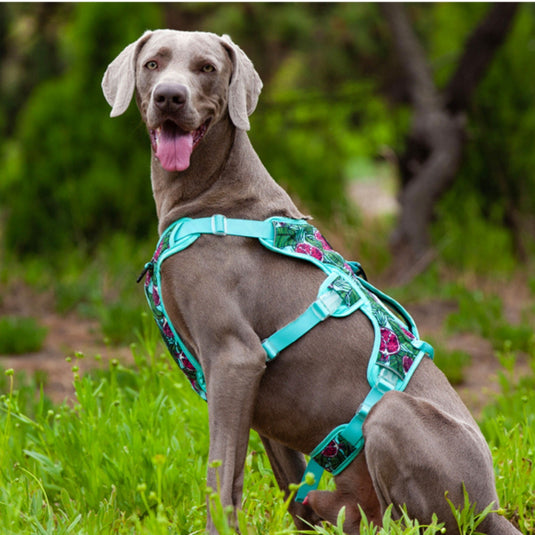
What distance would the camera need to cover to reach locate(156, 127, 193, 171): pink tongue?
2.61 m

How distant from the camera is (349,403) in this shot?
2.62 meters

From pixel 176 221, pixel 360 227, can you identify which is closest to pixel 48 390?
pixel 176 221

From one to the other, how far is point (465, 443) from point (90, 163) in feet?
18.6

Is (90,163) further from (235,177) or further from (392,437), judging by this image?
(392,437)

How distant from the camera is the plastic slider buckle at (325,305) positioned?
8.66 feet

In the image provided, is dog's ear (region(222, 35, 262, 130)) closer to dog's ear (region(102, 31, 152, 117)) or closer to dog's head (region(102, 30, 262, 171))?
dog's head (region(102, 30, 262, 171))

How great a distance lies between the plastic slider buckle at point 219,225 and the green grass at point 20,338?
132 inches

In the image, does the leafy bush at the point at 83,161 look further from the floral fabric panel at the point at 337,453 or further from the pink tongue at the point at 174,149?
the floral fabric panel at the point at 337,453

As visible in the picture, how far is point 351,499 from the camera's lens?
2.72 metres

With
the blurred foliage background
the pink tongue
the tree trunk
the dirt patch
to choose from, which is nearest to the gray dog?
the pink tongue

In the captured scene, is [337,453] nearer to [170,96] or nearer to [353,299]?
[353,299]

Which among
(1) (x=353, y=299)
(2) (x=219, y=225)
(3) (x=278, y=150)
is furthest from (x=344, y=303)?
(3) (x=278, y=150)

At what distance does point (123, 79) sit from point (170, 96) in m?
0.31

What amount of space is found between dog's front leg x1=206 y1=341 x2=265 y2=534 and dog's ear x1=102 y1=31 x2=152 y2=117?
82cm
